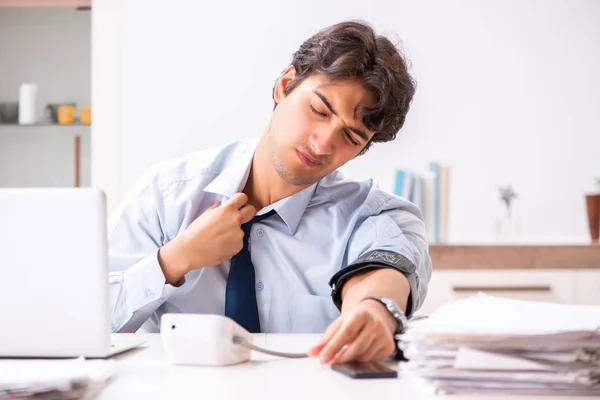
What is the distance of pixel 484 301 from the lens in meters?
1.22

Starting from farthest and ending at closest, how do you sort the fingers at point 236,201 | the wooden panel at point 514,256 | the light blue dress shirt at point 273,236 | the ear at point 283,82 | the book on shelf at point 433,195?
the book on shelf at point 433,195
the wooden panel at point 514,256
the ear at point 283,82
the light blue dress shirt at point 273,236
the fingers at point 236,201

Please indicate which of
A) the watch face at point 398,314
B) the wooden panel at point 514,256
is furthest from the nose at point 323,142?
the wooden panel at point 514,256

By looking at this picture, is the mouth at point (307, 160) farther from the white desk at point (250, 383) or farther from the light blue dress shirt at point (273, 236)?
the white desk at point (250, 383)

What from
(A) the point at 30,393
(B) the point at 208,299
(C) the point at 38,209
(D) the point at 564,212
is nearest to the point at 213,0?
(D) the point at 564,212

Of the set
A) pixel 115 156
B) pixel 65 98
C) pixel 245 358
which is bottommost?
pixel 245 358

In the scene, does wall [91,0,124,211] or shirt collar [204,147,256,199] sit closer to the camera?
shirt collar [204,147,256,199]

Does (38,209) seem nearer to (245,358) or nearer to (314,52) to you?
(245,358)

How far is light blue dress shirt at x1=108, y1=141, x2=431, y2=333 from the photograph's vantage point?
1.85 meters

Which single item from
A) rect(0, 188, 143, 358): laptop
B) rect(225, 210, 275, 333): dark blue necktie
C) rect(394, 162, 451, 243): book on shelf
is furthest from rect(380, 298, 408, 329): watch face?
rect(394, 162, 451, 243): book on shelf

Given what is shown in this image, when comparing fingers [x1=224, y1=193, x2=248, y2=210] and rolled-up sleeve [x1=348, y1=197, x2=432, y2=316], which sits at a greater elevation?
fingers [x1=224, y1=193, x2=248, y2=210]

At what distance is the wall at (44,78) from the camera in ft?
11.9

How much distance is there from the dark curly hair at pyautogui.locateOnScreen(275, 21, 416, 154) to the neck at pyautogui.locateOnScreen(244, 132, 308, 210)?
159 millimetres

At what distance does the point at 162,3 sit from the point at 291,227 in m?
2.08

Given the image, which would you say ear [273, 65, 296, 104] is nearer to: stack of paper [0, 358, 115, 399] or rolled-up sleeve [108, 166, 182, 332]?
rolled-up sleeve [108, 166, 182, 332]
